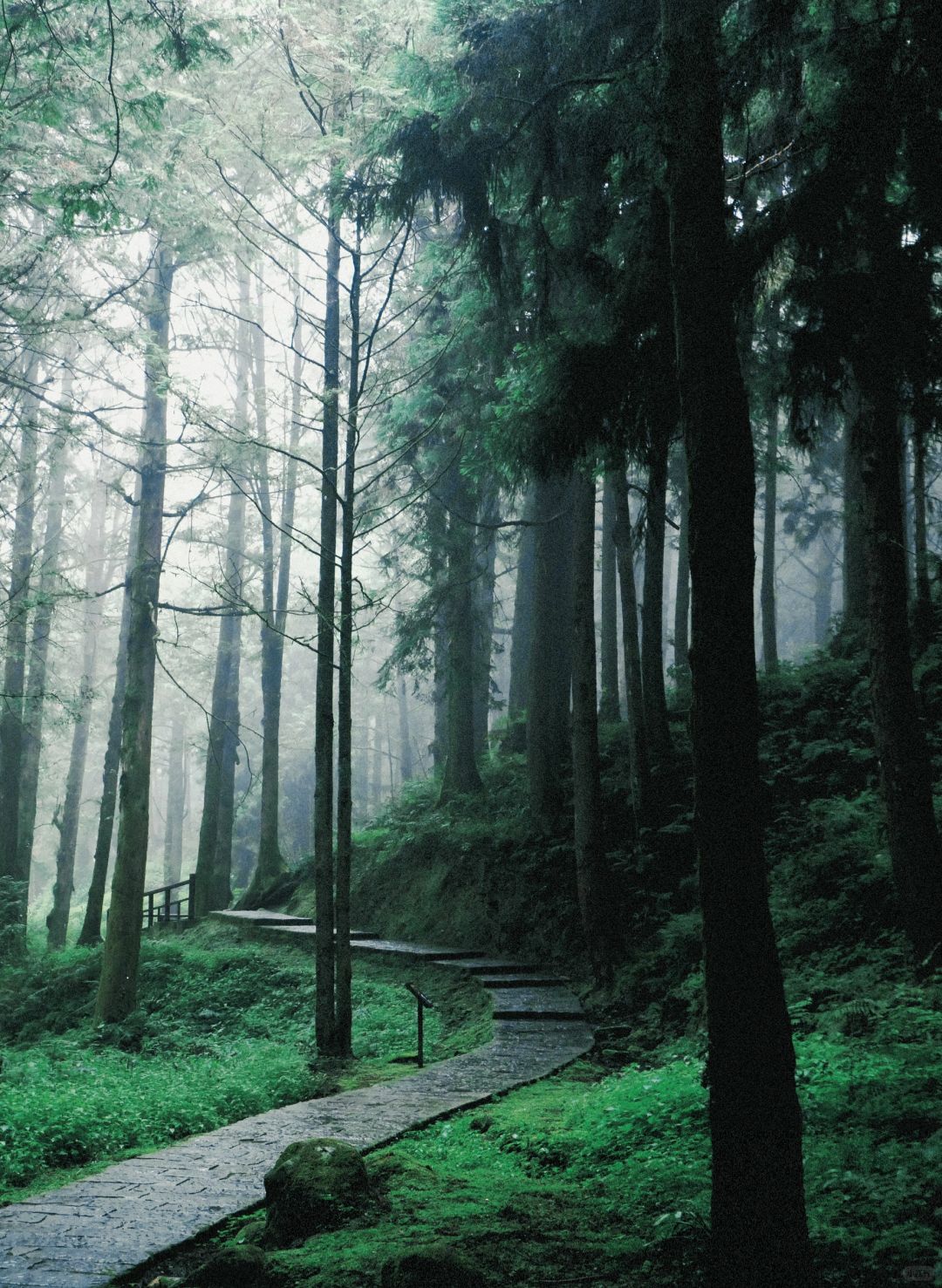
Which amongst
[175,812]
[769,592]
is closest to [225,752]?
[769,592]

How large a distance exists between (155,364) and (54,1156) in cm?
1020

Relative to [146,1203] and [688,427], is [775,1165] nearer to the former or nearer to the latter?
[688,427]

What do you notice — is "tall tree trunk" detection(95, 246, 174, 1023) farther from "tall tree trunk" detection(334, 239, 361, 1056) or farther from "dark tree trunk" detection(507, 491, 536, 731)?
"dark tree trunk" detection(507, 491, 536, 731)

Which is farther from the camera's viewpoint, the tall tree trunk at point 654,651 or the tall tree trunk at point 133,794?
the tall tree trunk at point 654,651

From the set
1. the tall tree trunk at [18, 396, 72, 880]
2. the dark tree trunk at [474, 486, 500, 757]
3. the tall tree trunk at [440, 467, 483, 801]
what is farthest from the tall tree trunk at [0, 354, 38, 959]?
the dark tree trunk at [474, 486, 500, 757]

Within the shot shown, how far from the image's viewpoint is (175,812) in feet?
134

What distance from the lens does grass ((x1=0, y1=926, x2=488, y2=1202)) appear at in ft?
20.8

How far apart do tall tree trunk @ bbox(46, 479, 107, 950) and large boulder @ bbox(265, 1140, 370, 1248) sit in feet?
43.4

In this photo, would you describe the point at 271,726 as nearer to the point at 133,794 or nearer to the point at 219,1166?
the point at 133,794

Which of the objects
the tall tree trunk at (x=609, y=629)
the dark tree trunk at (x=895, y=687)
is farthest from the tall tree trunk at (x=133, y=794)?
the tall tree trunk at (x=609, y=629)

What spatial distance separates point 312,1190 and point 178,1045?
7677 millimetres

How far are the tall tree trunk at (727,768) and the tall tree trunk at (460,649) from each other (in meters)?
11.8

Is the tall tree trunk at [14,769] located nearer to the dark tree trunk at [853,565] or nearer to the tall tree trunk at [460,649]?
the tall tree trunk at [460,649]

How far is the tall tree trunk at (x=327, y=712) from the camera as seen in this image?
8.98 meters
